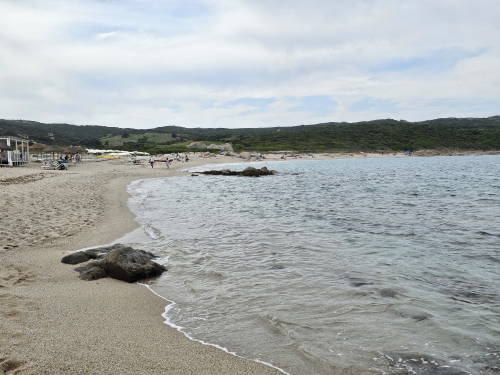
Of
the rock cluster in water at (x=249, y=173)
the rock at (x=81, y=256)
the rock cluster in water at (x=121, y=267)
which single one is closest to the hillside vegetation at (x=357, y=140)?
the rock cluster in water at (x=249, y=173)

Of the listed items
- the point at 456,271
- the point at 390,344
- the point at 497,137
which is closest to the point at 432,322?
the point at 390,344

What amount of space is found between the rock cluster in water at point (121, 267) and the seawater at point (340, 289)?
0.45 meters

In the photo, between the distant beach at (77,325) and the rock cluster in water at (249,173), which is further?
the rock cluster in water at (249,173)

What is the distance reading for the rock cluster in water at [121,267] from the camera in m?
8.42

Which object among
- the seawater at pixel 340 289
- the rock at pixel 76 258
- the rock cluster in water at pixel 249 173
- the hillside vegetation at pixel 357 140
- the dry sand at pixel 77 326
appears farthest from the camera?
the hillside vegetation at pixel 357 140

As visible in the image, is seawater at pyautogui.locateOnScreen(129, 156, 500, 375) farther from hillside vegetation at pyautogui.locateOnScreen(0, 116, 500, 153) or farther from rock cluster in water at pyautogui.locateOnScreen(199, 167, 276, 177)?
hillside vegetation at pyautogui.locateOnScreen(0, 116, 500, 153)

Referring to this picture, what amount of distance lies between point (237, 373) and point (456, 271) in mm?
6900

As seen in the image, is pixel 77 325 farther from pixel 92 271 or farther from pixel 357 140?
pixel 357 140

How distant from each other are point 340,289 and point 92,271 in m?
5.48

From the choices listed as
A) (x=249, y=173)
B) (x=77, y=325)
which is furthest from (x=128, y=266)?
(x=249, y=173)

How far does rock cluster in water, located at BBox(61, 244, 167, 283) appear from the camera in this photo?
8.42 metres

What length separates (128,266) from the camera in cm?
852

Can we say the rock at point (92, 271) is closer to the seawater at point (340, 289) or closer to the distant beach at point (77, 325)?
the distant beach at point (77, 325)

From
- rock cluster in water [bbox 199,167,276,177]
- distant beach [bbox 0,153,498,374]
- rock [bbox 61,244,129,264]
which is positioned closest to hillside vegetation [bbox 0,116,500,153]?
rock cluster in water [bbox 199,167,276,177]
